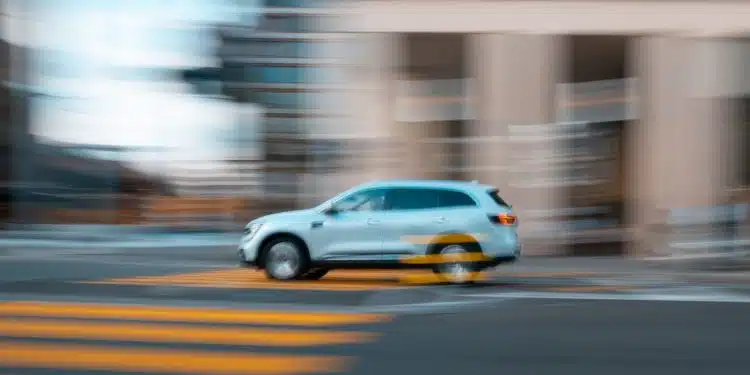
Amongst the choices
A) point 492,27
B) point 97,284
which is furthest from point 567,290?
point 492,27

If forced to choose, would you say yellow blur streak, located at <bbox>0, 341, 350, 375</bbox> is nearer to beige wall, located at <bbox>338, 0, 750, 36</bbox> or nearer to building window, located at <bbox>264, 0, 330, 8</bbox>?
beige wall, located at <bbox>338, 0, 750, 36</bbox>

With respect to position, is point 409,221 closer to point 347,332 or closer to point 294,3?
point 347,332

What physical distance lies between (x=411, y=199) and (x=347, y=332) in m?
6.08

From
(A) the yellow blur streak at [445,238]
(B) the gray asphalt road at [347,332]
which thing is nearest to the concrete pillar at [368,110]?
(A) the yellow blur streak at [445,238]

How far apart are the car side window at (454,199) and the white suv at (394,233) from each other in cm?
1

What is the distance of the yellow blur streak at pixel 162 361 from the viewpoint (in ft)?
27.4

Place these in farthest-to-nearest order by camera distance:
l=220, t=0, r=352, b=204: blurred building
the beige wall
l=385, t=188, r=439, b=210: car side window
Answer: l=220, t=0, r=352, b=204: blurred building, the beige wall, l=385, t=188, r=439, b=210: car side window

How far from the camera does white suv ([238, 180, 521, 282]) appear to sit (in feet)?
52.5

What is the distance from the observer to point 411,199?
16391mm

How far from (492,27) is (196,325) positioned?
15.3m

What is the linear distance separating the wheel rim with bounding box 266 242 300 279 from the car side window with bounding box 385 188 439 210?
1457 millimetres

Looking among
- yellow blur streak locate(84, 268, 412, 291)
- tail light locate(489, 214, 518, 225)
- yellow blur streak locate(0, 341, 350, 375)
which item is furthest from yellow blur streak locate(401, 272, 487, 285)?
yellow blur streak locate(0, 341, 350, 375)

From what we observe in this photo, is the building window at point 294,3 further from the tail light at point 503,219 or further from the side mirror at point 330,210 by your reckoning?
the tail light at point 503,219

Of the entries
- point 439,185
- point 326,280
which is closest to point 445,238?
point 439,185
